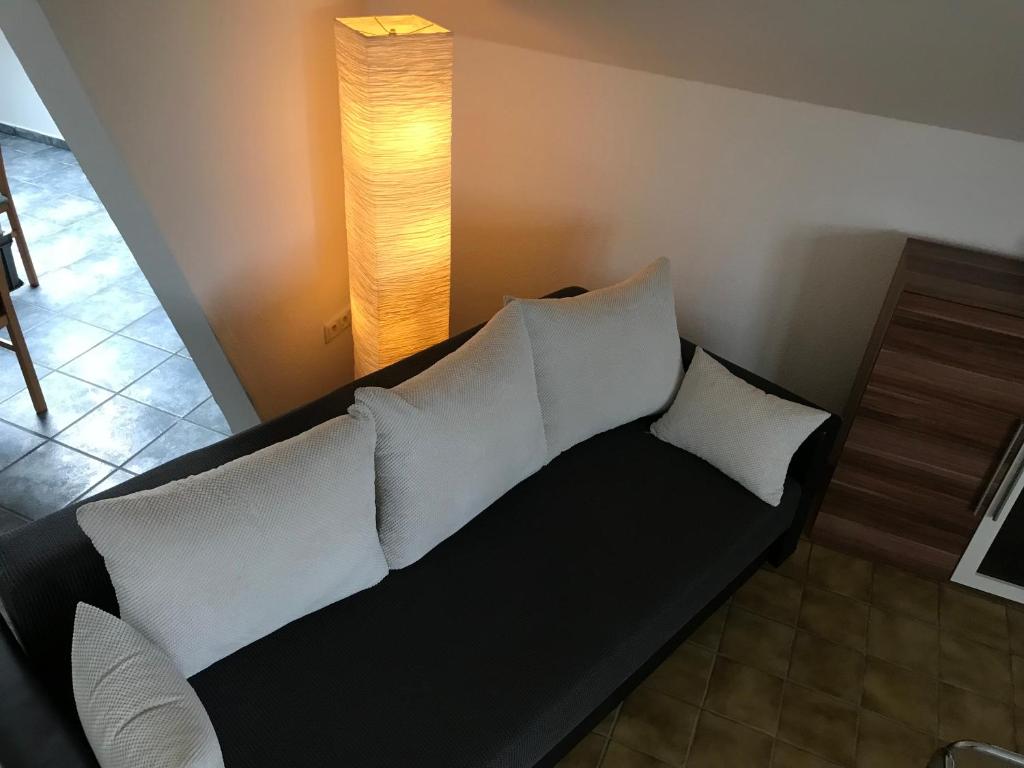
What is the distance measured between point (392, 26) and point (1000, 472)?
6.93 feet

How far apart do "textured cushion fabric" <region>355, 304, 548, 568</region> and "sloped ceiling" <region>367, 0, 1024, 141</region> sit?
35.7 inches

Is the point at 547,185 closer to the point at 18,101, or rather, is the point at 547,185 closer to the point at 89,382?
the point at 89,382

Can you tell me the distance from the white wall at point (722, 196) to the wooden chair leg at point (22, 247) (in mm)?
1915

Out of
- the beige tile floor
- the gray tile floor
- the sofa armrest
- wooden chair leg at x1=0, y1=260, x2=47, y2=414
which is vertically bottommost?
the beige tile floor

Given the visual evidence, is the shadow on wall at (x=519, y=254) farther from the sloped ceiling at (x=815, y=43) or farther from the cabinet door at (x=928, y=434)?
the cabinet door at (x=928, y=434)

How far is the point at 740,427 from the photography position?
7.30 feet

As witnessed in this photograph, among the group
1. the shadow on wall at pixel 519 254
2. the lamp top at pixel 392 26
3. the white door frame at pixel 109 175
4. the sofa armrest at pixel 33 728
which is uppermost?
the lamp top at pixel 392 26

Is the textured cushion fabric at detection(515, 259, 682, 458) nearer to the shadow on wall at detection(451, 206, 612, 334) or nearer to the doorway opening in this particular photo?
the shadow on wall at detection(451, 206, 612, 334)

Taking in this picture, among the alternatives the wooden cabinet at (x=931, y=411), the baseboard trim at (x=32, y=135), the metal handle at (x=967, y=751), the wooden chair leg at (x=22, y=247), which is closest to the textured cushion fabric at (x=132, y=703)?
the metal handle at (x=967, y=751)

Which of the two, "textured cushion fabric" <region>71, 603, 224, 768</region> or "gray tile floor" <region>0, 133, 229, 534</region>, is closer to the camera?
"textured cushion fabric" <region>71, 603, 224, 768</region>

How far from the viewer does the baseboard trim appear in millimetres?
4977

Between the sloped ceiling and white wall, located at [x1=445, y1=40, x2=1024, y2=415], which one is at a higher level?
the sloped ceiling

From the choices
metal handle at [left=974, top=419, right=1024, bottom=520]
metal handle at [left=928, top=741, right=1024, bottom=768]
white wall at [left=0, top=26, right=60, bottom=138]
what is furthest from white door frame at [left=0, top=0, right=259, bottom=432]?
white wall at [left=0, top=26, right=60, bottom=138]

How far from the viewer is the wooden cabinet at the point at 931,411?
213cm
